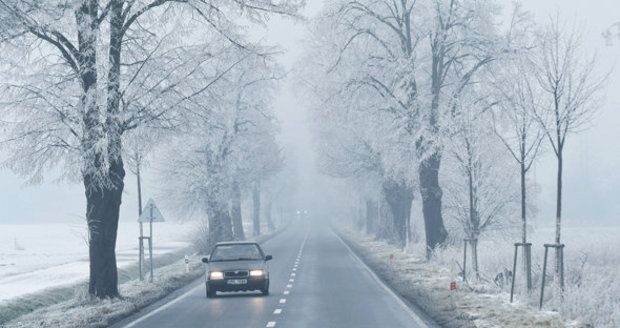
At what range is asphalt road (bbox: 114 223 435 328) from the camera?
1784cm

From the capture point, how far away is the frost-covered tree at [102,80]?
20812 millimetres

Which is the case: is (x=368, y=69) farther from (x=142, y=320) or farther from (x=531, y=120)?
(x=142, y=320)

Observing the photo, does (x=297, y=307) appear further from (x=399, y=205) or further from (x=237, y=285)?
(x=399, y=205)

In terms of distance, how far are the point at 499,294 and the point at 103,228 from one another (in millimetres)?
9815

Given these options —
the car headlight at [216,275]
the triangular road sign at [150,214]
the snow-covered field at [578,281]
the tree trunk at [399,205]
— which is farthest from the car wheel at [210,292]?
the tree trunk at [399,205]

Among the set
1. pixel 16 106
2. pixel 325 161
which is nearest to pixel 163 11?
pixel 16 106

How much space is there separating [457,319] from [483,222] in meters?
28.4

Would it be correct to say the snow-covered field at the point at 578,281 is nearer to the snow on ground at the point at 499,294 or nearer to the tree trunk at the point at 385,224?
the snow on ground at the point at 499,294

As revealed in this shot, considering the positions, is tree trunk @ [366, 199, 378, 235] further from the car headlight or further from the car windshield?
the car headlight

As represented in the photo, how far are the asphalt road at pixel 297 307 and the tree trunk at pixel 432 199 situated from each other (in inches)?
188

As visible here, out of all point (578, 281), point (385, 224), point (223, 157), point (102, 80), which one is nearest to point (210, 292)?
point (102, 80)

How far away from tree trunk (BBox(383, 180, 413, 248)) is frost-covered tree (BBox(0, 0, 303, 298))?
27910 millimetres

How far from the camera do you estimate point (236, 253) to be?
26641 millimetres

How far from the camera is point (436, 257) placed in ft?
113
